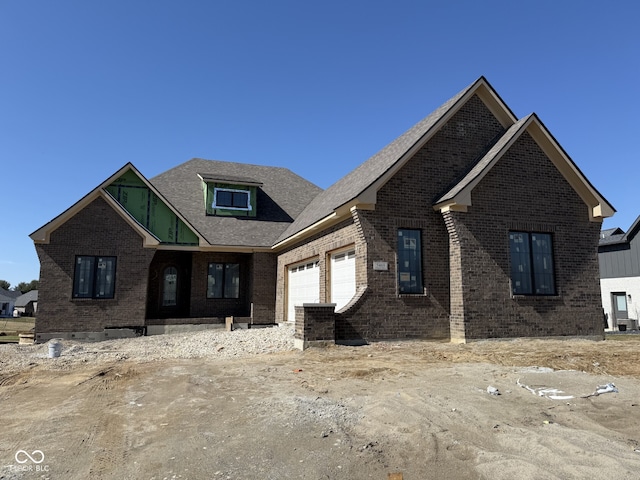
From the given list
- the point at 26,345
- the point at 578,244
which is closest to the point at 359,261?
the point at 578,244

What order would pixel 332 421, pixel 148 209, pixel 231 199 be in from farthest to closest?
pixel 231 199
pixel 148 209
pixel 332 421

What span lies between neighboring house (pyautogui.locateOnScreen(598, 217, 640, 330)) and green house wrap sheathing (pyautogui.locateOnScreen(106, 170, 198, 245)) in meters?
25.7

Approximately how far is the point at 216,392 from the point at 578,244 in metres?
12.1

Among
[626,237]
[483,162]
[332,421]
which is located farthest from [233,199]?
[626,237]

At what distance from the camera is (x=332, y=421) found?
16.7 feet

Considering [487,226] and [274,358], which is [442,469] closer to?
[274,358]

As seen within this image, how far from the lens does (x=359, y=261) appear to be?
1255 centimetres

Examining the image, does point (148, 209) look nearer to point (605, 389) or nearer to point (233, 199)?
point (233, 199)

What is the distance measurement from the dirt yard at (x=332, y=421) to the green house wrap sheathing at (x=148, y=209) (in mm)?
9588

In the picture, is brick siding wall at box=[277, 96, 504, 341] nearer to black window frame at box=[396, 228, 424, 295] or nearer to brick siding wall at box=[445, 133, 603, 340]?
black window frame at box=[396, 228, 424, 295]

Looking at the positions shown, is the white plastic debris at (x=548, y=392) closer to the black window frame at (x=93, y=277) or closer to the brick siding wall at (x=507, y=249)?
the brick siding wall at (x=507, y=249)

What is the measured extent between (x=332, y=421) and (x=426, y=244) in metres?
8.56

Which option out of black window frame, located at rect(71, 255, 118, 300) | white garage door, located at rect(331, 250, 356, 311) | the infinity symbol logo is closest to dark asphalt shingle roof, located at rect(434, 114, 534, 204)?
white garage door, located at rect(331, 250, 356, 311)

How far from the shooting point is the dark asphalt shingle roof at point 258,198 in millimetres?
20453
